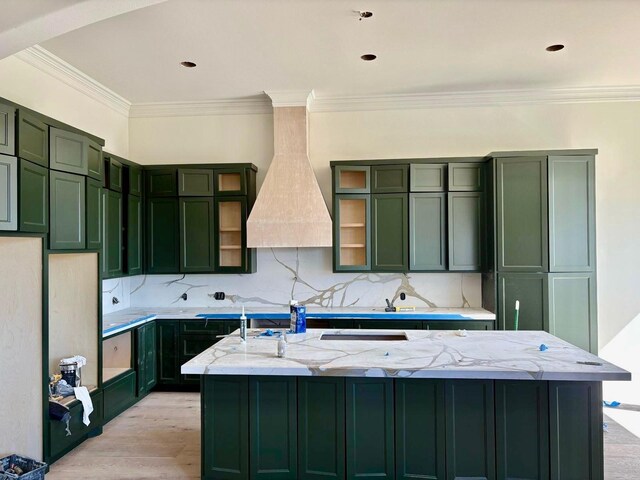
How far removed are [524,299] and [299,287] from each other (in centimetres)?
232

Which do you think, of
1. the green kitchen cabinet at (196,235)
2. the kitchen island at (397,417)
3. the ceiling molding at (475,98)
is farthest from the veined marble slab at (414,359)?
the ceiling molding at (475,98)

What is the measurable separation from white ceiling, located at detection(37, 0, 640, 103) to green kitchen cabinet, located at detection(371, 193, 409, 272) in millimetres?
1191

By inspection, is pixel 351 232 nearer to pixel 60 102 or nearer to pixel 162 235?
pixel 162 235

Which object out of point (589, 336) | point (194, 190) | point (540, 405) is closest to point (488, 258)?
point (589, 336)

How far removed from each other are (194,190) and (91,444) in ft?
8.30

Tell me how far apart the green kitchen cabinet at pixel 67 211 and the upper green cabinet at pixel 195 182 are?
145cm

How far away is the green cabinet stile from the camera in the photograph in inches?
97.0

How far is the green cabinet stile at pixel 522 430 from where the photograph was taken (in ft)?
8.08

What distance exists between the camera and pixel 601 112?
187 inches

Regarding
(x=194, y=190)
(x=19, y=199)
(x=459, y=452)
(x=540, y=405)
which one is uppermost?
(x=194, y=190)

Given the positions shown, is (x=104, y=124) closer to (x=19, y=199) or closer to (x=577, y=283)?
(x=19, y=199)

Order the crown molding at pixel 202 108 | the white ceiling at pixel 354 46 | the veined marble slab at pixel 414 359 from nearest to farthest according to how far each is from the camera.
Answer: the veined marble slab at pixel 414 359 → the white ceiling at pixel 354 46 → the crown molding at pixel 202 108

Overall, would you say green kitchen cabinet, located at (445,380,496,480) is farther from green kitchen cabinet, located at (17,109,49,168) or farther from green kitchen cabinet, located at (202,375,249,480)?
green kitchen cabinet, located at (17,109,49,168)

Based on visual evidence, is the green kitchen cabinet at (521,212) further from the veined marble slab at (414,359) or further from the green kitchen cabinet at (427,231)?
the veined marble slab at (414,359)
